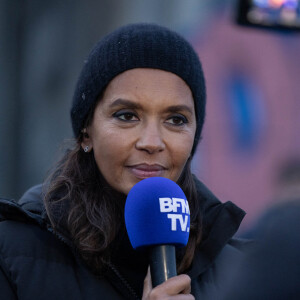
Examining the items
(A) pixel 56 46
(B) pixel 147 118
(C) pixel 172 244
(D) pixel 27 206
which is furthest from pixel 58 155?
(A) pixel 56 46

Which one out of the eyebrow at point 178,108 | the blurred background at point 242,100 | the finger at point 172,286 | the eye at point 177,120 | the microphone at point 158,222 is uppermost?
the eyebrow at point 178,108

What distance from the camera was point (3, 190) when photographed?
1252 centimetres

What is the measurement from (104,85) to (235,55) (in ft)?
15.6

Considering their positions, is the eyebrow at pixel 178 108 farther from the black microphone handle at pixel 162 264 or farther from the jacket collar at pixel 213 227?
the black microphone handle at pixel 162 264

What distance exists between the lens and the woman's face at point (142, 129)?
2.42 m

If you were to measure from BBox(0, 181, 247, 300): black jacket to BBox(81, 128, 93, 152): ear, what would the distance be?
0.95 feet

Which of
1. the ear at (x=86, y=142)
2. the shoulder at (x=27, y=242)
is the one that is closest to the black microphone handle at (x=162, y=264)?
the shoulder at (x=27, y=242)

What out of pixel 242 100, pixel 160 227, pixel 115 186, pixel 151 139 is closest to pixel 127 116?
pixel 151 139

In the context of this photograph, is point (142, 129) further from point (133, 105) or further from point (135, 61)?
point (135, 61)

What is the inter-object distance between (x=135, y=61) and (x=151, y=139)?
33 centimetres

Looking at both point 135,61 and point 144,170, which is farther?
point 135,61

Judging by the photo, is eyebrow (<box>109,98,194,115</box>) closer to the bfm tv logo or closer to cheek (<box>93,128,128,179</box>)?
cheek (<box>93,128,128,179</box>)

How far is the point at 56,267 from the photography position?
91.7 inches

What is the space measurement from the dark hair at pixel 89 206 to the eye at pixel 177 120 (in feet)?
0.85
